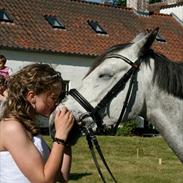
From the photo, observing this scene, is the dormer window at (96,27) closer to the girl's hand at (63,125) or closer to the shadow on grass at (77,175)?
the shadow on grass at (77,175)

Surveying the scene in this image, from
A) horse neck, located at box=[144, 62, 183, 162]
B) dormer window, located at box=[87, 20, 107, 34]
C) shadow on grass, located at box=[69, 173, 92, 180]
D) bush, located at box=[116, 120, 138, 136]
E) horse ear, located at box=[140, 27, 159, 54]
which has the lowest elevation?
bush, located at box=[116, 120, 138, 136]

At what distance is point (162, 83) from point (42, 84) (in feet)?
4.05

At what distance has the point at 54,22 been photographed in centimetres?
2770

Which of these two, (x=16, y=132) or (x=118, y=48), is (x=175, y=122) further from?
(x=16, y=132)

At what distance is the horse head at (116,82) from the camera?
13.5ft

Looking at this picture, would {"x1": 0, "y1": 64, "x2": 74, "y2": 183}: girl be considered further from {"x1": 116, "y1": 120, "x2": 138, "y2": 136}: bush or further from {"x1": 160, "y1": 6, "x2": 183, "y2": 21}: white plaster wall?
{"x1": 160, "y1": 6, "x2": 183, "y2": 21}: white plaster wall

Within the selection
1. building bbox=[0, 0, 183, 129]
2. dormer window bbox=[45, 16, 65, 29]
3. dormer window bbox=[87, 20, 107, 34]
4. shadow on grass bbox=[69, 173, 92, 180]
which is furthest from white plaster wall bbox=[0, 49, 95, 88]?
shadow on grass bbox=[69, 173, 92, 180]

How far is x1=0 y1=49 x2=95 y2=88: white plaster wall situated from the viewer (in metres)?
24.3

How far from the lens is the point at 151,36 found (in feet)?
13.5

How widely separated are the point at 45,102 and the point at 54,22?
24.8 m

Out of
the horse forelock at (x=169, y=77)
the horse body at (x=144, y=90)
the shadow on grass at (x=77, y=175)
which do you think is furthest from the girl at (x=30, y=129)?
the shadow on grass at (x=77, y=175)

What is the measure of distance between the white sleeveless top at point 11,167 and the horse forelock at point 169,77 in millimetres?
1245

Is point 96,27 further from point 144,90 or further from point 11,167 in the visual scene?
point 11,167

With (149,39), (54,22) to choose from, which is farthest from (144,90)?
(54,22)
